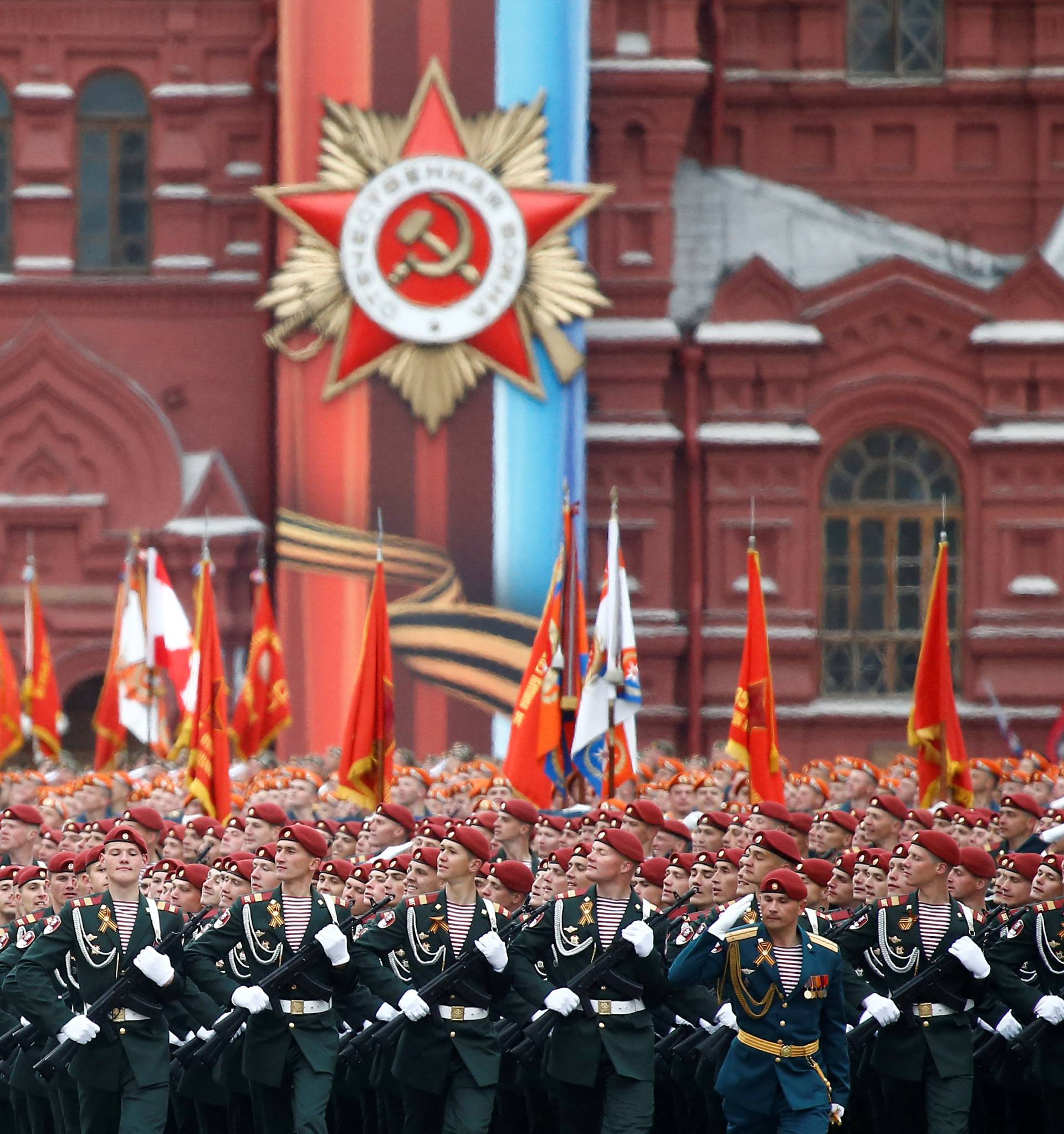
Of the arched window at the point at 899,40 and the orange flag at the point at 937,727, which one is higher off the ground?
the arched window at the point at 899,40

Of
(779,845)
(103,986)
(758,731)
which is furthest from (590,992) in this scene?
(758,731)

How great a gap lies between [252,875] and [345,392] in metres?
10.7

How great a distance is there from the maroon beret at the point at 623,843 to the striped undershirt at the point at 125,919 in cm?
194

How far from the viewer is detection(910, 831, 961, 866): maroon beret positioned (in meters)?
9.65

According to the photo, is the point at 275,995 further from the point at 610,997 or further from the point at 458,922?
the point at 610,997

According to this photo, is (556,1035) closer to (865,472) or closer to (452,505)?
(452,505)

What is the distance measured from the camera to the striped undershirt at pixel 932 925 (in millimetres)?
9656

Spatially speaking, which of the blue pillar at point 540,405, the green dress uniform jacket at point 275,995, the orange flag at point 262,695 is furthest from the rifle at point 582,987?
the blue pillar at point 540,405

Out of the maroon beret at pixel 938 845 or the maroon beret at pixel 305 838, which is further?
the maroon beret at pixel 305 838

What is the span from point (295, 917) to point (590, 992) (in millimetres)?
1301

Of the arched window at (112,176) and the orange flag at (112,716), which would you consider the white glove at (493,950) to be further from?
the arched window at (112,176)

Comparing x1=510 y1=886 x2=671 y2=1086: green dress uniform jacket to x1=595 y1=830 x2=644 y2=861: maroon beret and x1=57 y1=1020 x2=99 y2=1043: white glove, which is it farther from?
x1=57 y1=1020 x2=99 y2=1043: white glove

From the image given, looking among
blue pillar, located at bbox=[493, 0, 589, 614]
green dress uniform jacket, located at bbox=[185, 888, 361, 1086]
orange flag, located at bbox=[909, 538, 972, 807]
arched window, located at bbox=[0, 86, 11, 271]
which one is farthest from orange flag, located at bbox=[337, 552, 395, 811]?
arched window, located at bbox=[0, 86, 11, 271]

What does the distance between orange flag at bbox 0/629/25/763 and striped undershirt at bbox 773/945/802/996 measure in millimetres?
11009
